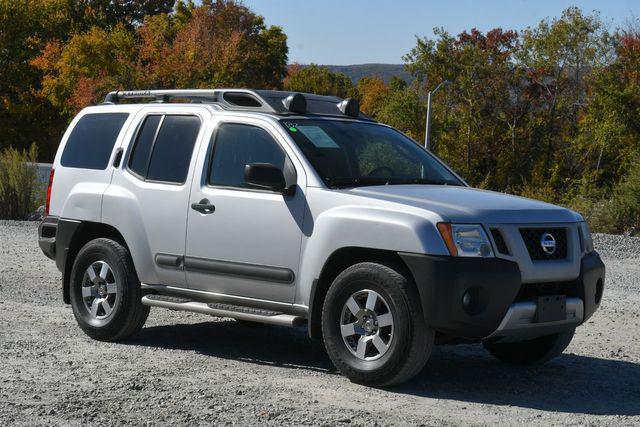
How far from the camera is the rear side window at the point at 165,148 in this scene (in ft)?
26.9

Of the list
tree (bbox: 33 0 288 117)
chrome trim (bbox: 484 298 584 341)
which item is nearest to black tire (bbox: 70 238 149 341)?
chrome trim (bbox: 484 298 584 341)

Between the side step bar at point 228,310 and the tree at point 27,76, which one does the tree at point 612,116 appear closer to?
the tree at point 27,76

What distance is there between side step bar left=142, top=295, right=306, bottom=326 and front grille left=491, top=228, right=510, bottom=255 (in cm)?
147

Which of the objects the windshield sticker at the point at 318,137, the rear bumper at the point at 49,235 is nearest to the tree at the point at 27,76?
the rear bumper at the point at 49,235

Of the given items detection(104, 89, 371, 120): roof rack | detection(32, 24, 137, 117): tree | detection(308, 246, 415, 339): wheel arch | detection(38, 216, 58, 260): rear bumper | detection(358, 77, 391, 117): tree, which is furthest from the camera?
detection(358, 77, 391, 117): tree

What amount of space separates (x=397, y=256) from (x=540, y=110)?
51.2 meters

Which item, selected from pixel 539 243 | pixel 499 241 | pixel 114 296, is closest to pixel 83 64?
pixel 114 296

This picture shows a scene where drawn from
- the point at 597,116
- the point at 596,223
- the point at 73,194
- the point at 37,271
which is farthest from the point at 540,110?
the point at 73,194

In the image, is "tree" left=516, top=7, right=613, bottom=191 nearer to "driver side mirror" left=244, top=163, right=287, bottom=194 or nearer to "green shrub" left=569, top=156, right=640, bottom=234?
"green shrub" left=569, top=156, right=640, bottom=234

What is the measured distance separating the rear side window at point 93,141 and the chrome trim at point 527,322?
3.65m

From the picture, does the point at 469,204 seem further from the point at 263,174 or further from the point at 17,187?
the point at 17,187

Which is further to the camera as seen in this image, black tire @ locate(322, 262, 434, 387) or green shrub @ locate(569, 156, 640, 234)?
green shrub @ locate(569, 156, 640, 234)

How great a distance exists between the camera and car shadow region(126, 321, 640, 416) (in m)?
6.87

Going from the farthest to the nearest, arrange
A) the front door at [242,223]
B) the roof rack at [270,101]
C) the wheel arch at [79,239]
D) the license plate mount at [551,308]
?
the wheel arch at [79,239]
the roof rack at [270,101]
the front door at [242,223]
the license plate mount at [551,308]
